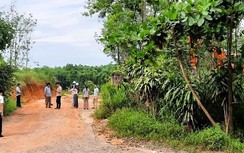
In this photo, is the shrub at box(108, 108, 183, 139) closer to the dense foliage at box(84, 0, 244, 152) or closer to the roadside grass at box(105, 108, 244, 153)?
the roadside grass at box(105, 108, 244, 153)

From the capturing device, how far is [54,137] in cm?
1286

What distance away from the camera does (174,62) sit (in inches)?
531

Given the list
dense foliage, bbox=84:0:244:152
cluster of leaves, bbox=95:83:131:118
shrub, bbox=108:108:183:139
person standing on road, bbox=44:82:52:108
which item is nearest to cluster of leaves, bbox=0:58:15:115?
person standing on road, bbox=44:82:52:108

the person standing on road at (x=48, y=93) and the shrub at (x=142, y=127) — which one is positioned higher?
the person standing on road at (x=48, y=93)

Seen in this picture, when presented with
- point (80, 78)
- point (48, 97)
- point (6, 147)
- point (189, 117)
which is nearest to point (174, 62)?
point (189, 117)

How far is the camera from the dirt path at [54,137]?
1101 cm

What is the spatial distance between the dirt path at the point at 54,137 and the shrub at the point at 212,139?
828 millimetres

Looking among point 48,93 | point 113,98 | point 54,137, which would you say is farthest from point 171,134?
point 48,93

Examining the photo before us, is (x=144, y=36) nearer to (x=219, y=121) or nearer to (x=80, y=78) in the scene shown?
(x=219, y=121)

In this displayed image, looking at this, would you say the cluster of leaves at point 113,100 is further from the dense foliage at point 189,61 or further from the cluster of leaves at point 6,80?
the cluster of leaves at point 6,80

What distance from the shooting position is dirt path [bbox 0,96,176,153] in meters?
11.0

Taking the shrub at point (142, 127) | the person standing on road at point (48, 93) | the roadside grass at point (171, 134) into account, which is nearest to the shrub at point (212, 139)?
the roadside grass at point (171, 134)

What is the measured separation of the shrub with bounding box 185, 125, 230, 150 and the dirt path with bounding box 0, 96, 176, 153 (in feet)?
2.72

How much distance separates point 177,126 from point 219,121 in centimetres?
125
